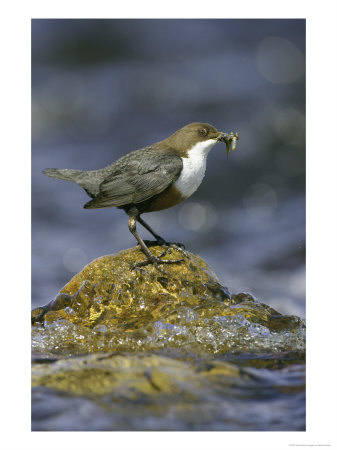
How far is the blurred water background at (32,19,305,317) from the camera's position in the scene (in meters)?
8.04

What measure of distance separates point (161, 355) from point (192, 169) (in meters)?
1.82

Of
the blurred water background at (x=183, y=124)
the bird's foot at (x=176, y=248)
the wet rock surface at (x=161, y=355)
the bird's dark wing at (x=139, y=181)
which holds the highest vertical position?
the blurred water background at (x=183, y=124)

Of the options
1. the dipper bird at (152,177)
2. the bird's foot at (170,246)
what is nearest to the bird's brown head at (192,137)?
the dipper bird at (152,177)

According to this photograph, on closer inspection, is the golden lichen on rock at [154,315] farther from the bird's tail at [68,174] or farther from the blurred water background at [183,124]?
the blurred water background at [183,124]

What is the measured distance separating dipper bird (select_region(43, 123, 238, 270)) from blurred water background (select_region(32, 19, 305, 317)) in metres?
2.41

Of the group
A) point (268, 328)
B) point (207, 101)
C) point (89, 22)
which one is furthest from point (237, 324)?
point (89, 22)

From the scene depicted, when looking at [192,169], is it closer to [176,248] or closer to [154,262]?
[176,248]

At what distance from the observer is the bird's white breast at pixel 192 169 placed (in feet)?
15.7

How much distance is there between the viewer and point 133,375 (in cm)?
336

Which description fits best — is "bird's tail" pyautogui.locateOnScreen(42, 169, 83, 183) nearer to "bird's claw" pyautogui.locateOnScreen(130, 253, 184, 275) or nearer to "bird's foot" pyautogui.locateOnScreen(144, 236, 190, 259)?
"bird's foot" pyautogui.locateOnScreen(144, 236, 190, 259)

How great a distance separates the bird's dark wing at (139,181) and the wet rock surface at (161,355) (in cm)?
48

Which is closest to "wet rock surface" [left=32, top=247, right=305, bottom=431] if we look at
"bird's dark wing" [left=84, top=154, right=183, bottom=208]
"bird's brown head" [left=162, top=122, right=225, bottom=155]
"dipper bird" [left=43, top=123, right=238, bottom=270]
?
"dipper bird" [left=43, top=123, right=238, bottom=270]
